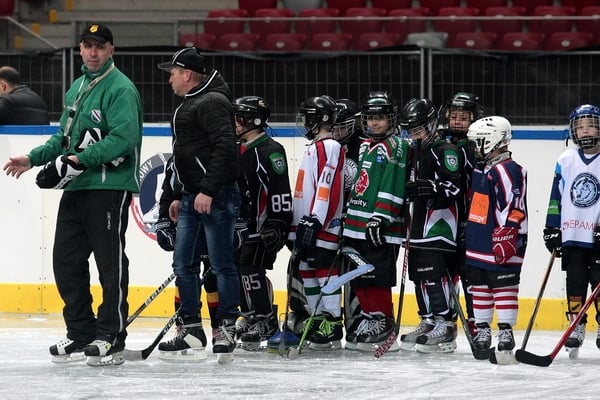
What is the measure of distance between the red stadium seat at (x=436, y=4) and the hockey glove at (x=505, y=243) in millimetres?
7180

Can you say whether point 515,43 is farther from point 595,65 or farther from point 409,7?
point 409,7

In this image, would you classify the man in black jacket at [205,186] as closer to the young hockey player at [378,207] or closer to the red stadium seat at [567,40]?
the young hockey player at [378,207]

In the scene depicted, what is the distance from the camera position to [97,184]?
21.3ft

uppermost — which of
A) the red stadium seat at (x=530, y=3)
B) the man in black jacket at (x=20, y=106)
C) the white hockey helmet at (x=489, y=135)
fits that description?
the red stadium seat at (x=530, y=3)

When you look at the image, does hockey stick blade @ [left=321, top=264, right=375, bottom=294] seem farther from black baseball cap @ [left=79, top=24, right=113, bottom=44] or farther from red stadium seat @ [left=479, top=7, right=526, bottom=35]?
red stadium seat @ [left=479, top=7, right=526, bottom=35]

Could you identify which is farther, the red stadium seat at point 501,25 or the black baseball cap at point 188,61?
the red stadium seat at point 501,25

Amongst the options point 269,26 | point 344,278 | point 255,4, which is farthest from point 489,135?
point 255,4

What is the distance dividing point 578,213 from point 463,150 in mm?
712

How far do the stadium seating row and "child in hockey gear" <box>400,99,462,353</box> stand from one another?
3.44 m

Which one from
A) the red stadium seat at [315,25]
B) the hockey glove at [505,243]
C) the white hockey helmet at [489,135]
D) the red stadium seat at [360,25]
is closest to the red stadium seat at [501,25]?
the red stadium seat at [360,25]

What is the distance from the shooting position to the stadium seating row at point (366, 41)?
10812mm

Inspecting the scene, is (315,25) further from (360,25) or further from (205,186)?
(205,186)

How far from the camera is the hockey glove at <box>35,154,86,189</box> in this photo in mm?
6414

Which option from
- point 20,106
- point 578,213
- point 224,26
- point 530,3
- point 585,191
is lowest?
point 578,213
